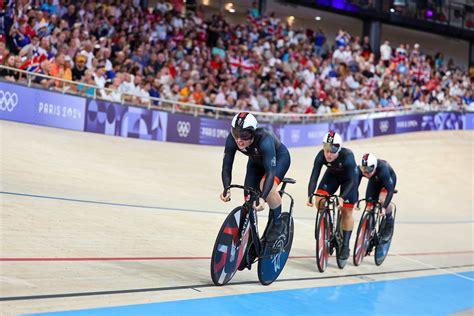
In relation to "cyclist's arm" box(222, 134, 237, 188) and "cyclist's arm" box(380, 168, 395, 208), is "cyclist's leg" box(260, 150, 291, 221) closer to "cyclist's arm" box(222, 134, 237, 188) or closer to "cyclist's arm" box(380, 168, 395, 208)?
"cyclist's arm" box(222, 134, 237, 188)

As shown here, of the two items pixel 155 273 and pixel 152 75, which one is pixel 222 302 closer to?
pixel 155 273

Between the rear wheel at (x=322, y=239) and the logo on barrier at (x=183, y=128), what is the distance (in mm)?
8083

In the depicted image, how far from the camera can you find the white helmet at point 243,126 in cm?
477

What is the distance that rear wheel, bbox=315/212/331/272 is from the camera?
6.31 meters

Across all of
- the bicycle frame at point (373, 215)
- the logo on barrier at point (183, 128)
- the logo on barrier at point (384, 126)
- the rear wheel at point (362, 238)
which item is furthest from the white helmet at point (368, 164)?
the logo on barrier at point (384, 126)

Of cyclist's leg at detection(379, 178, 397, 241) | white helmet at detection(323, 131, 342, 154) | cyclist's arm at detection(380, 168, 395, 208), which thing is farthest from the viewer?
cyclist's leg at detection(379, 178, 397, 241)

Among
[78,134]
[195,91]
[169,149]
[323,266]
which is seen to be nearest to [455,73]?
[195,91]

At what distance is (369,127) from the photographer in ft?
63.2

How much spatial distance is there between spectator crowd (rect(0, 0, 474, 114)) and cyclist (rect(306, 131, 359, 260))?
6.02m

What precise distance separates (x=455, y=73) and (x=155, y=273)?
876 inches

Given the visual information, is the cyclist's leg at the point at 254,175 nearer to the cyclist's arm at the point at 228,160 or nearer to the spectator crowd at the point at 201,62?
the cyclist's arm at the point at 228,160

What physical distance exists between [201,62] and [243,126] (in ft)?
35.8

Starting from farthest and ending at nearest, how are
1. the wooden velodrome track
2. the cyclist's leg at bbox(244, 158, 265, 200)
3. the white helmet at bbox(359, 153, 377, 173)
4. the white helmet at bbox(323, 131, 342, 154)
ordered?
the white helmet at bbox(359, 153, 377, 173)
the white helmet at bbox(323, 131, 342, 154)
the cyclist's leg at bbox(244, 158, 265, 200)
the wooden velodrome track

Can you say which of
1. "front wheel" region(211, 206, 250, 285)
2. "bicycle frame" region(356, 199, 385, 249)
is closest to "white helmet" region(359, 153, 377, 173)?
"bicycle frame" region(356, 199, 385, 249)
